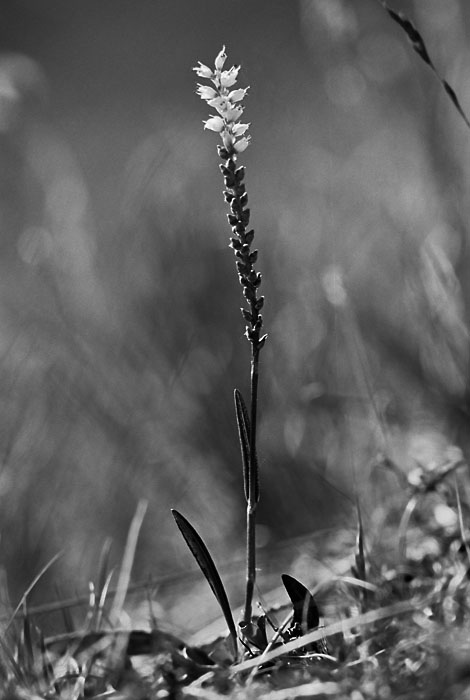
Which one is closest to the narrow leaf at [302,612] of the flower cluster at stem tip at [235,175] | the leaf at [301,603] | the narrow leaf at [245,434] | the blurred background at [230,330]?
the leaf at [301,603]

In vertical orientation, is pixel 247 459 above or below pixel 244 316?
below

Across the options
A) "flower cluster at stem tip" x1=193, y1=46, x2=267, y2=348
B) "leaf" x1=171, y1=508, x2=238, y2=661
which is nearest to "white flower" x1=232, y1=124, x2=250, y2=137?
"flower cluster at stem tip" x1=193, y1=46, x2=267, y2=348

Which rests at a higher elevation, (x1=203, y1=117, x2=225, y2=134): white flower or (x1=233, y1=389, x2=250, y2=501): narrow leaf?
(x1=203, y1=117, x2=225, y2=134): white flower

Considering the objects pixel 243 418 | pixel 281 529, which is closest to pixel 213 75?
pixel 243 418

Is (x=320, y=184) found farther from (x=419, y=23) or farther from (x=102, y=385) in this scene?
(x=102, y=385)

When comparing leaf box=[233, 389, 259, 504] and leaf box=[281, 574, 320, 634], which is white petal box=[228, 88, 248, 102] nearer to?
leaf box=[233, 389, 259, 504]

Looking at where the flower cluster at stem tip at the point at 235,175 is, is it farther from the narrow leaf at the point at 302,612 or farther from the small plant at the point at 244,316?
the narrow leaf at the point at 302,612

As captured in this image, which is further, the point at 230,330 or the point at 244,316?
the point at 230,330

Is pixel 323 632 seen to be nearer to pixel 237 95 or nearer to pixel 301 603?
pixel 301 603

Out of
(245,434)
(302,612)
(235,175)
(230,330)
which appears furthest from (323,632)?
(230,330)
